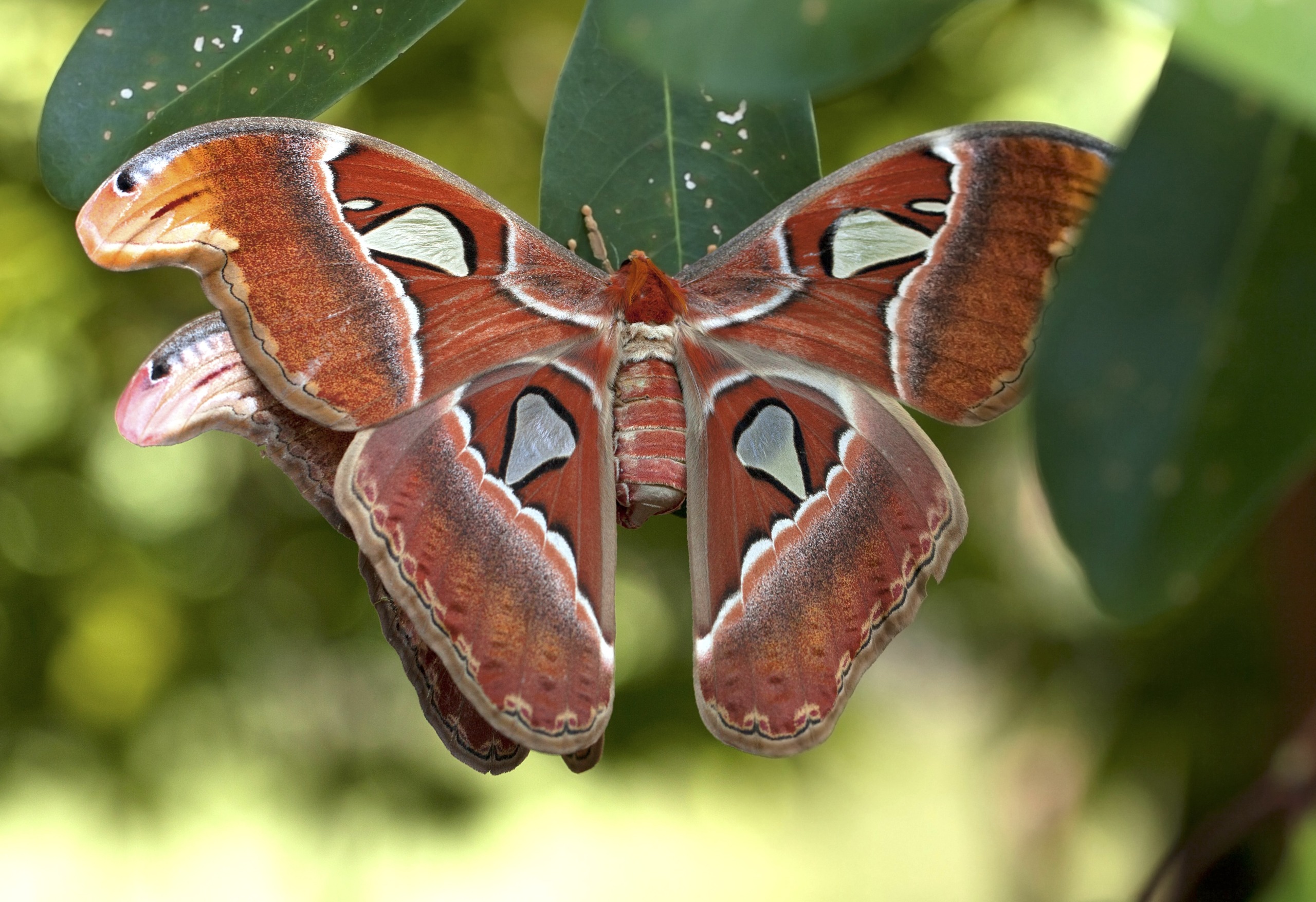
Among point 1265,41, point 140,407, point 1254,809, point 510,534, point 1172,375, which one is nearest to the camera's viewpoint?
point 1265,41

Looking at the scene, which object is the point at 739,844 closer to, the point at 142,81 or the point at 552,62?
the point at 552,62

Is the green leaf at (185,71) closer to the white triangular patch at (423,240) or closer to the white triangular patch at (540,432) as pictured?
the white triangular patch at (423,240)

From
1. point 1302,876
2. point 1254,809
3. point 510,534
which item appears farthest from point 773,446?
point 1254,809

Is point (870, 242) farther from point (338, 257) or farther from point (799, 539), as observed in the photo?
point (338, 257)

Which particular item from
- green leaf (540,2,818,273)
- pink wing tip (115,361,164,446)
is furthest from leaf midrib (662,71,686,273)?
pink wing tip (115,361,164,446)

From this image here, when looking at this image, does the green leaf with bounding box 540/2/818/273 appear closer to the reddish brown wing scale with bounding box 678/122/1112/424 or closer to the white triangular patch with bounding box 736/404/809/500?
the reddish brown wing scale with bounding box 678/122/1112/424

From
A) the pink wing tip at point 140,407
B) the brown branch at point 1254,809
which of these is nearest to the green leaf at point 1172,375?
the pink wing tip at point 140,407
